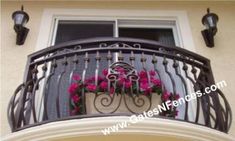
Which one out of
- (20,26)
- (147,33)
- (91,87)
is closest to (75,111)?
(91,87)

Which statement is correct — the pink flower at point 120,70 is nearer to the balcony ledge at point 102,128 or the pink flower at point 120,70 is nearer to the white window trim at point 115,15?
the balcony ledge at point 102,128

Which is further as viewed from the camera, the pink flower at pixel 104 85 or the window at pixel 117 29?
the window at pixel 117 29

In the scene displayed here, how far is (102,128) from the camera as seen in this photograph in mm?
2730

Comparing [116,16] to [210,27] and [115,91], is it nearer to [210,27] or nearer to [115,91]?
[210,27]

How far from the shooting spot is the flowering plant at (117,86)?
309cm

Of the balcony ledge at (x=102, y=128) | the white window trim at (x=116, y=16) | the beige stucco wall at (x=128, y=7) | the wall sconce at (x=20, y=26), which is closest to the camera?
the balcony ledge at (x=102, y=128)

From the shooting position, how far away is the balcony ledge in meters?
2.73

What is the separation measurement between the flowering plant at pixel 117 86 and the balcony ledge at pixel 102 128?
353mm

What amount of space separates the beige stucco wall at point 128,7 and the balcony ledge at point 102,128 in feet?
2.45

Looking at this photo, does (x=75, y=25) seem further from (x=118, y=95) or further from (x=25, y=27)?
(x=118, y=95)

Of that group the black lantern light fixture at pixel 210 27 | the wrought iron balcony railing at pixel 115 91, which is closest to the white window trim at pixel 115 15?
the black lantern light fixture at pixel 210 27

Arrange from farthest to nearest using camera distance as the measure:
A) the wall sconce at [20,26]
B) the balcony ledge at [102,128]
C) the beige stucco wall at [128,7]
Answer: the wall sconce at [20,26] → the beige stucco wall at [128,7] → the balcony ledge at [102,128]

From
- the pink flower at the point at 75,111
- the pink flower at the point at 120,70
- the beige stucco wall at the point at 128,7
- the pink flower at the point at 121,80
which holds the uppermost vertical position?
the beige stucco wall at the point at 128,7

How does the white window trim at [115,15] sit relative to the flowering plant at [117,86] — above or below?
above
